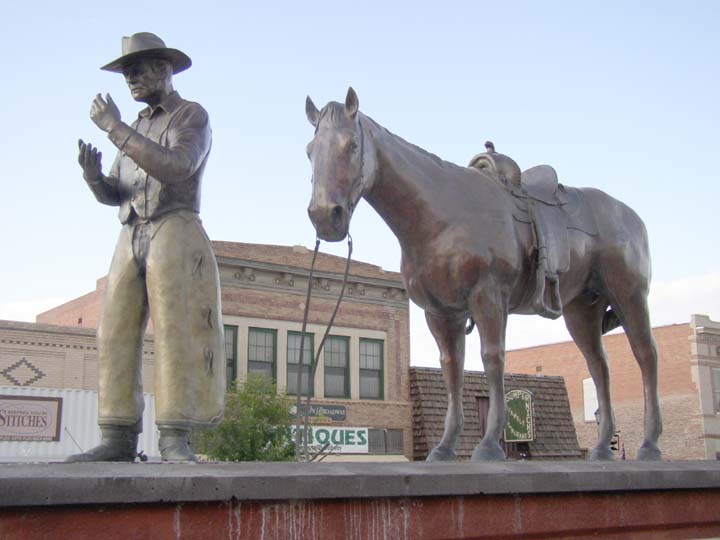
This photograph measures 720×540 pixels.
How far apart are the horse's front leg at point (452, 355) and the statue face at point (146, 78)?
2.49 meters

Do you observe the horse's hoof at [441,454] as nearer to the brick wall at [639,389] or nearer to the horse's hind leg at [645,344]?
the horse's hind leg at [645,344]

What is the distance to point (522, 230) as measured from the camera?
21.6 ft

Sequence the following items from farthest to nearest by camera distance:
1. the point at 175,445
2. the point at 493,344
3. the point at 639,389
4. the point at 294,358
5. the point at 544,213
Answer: the point at 639,389 → the point at 294,358 → the point at 544,213 → the point at 493,344 → the point at 175,445

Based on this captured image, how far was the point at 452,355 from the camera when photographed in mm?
6648

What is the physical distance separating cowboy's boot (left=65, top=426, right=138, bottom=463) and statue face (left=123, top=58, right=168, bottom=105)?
203 centimetres

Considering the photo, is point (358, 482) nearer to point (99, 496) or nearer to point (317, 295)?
point (99, 496)

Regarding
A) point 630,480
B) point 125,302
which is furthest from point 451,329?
point 125,302

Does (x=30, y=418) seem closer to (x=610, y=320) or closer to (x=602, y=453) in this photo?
(x=610, y=320)

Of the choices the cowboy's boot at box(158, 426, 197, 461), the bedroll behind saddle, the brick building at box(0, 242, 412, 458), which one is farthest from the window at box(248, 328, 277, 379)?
the cowboy's boot at box(158, 426, 197, 461)

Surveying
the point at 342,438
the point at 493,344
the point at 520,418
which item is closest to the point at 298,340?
the point at 342,438

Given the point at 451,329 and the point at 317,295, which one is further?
the point at 317,295

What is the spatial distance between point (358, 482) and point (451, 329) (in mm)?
2676

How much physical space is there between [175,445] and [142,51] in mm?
2336

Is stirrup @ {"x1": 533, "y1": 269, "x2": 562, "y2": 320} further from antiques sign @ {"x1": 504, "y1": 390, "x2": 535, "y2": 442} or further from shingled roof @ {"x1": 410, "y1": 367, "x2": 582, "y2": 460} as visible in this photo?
antiques sign @ {"x1": 504, "y1": 390, "x2": 535, "y2": 442}
